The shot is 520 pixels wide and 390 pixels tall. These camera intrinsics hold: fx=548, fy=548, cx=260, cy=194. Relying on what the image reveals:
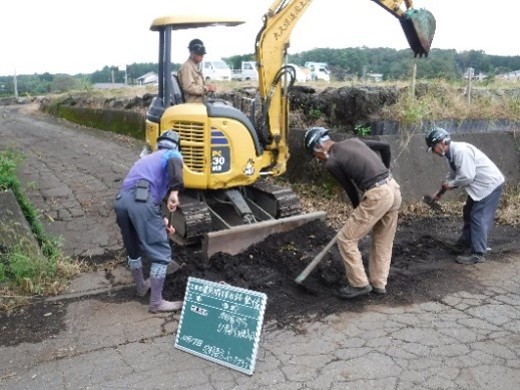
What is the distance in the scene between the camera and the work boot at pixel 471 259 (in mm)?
6070

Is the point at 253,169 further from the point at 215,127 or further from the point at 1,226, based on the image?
the point at 1,226

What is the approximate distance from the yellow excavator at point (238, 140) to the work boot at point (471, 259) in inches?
63.5

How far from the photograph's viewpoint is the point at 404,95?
9109 mm

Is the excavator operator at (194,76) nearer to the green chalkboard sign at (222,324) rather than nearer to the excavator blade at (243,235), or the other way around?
the excavator blade at (243,235)

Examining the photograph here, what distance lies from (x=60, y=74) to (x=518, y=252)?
127 ft

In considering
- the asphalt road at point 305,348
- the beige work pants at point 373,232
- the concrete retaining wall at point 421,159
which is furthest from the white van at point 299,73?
the asphalt road at point 305,348

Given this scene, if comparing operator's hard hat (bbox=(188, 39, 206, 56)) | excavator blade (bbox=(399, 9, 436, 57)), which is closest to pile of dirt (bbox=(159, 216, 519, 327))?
operator's hard hat (bbox=(188, 39, 206, 56))

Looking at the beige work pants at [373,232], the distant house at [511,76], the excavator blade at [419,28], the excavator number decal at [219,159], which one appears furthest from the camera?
the distant house at [511,76]

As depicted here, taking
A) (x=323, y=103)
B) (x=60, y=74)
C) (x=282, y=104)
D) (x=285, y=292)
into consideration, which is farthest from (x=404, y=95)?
(x=60, y=74)

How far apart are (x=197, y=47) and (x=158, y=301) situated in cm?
335

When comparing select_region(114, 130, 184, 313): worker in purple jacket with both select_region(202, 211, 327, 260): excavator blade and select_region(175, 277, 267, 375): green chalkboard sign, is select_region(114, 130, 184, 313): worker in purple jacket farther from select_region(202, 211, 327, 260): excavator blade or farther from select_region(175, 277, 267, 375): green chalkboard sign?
select_region(202, 211, 327, 260): excavator blade

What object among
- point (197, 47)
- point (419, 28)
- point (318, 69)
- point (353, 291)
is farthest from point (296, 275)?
point (318, 69)

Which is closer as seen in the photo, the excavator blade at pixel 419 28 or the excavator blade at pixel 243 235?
the excavator blade at pixel 243 235

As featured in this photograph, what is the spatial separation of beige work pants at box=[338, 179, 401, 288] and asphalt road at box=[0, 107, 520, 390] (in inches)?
13.7
